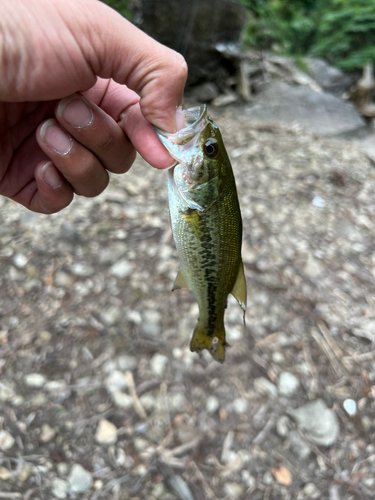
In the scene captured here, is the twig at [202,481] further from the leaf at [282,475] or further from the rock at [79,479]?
the rock at [79,479]

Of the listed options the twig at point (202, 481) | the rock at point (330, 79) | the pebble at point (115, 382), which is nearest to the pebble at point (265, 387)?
the twig at point (202, 481)

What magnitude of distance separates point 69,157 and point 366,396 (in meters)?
2.80

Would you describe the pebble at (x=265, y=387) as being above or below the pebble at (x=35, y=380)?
above

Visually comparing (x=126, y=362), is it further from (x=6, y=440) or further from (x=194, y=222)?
(x=194, y=222)

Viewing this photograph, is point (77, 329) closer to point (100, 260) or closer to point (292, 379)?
point (100, 260)

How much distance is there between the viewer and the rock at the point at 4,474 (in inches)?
83.5

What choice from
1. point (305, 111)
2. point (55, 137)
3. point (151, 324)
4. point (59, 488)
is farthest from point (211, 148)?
point (305, 111)

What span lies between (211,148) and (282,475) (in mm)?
2186

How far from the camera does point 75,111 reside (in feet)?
5.47

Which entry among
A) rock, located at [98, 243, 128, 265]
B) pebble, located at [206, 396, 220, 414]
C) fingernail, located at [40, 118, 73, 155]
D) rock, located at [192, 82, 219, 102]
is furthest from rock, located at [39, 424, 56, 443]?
rock, located at [192, 82, 219, 102]

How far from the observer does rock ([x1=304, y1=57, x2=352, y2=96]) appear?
459 inches

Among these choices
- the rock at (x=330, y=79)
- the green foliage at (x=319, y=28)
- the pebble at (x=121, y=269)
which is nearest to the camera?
the pebble at (x=121, y=269)

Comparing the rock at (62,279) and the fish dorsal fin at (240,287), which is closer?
the fish dorsal fin at (240,287)

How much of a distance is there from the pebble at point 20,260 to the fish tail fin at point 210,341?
6.22 feet
